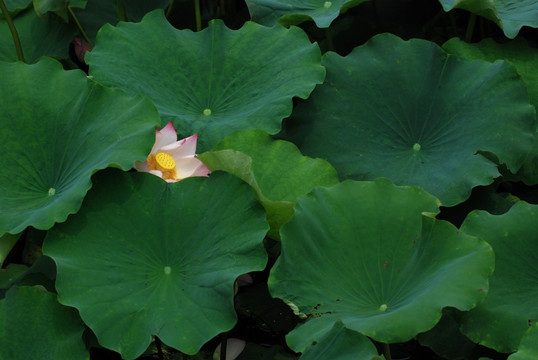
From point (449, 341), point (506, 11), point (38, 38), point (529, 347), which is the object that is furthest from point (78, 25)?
point (529, 347)

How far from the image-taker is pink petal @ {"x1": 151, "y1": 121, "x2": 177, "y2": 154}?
5.50ft

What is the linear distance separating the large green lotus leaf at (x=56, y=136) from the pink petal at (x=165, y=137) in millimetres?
65

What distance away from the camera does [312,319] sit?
1.44 m

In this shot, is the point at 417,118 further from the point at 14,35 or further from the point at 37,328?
the point at 14,35

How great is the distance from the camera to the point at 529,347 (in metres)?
1.32

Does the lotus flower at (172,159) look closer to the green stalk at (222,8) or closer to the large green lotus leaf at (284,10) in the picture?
the large green lotus leaf at (284,10)

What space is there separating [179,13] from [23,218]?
1201mm

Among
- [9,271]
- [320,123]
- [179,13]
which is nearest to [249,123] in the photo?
[320,123]

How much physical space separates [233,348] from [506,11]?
1.18 metres

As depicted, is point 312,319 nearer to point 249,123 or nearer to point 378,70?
point 249,123

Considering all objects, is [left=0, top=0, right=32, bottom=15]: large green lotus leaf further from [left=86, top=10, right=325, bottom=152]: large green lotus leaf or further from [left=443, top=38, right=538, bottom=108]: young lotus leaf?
[left=443, top=38, right=538, bottom=108]: young lotus leaf

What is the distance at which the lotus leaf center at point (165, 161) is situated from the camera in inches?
65.2

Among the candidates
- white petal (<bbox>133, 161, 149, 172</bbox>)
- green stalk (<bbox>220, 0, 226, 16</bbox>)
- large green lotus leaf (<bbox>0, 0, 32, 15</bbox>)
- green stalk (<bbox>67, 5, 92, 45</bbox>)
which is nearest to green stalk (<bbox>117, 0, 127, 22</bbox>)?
green stalk (<bbox>67, 5, 92, 45</bbox>)

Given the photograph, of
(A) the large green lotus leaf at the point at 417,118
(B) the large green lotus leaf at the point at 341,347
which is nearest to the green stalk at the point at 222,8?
(A) the large green lotus leaf at the point at 417,118
